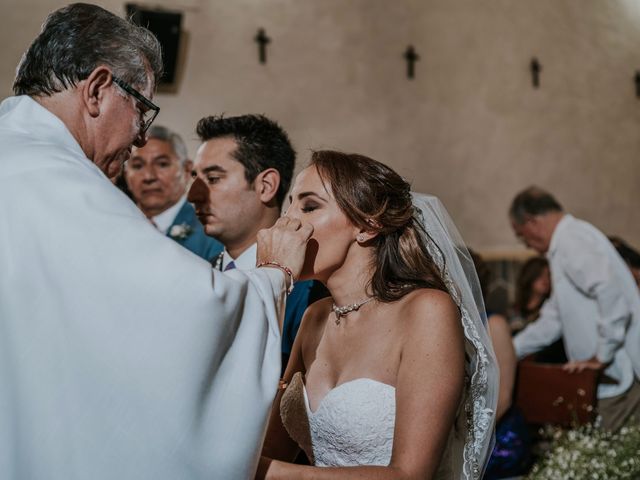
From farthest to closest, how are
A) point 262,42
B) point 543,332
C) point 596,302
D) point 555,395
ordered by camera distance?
point 262,42, point 543,332, point 596,302, point 555,395

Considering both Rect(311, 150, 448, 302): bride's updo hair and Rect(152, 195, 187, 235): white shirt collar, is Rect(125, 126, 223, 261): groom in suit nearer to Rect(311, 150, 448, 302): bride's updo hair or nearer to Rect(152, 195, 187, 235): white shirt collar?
Rect(152, 195, 187, 235): white shirt collar

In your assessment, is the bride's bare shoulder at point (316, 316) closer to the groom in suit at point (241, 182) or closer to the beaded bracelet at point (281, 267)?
the groom in suit at point (241, 182)

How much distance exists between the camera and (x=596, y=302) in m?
4.76

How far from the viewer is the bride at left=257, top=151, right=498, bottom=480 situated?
207 centimetres

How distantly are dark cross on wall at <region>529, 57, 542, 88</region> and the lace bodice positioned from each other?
6536 mm

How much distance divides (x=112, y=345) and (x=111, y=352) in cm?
1

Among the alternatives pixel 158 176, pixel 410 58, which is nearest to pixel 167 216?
pixel 158 176

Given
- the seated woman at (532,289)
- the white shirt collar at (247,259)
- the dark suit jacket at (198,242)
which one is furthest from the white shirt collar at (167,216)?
the seated woman at (532,289)

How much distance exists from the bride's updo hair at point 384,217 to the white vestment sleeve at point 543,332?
2.98 metres

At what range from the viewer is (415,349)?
202 centimetres

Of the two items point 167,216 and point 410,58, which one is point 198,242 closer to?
point 167,216

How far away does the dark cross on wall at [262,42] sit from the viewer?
6691 mm

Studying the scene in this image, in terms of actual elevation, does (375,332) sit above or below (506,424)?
above

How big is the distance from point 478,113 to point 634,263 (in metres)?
2.77
